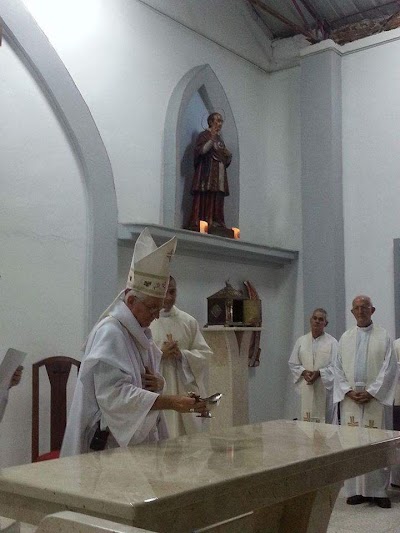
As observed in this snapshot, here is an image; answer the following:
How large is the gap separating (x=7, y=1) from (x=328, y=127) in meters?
4.36

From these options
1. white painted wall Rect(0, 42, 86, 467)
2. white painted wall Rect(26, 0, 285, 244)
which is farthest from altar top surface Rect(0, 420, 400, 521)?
white painted wall Rect(26, 0, 285, 244)

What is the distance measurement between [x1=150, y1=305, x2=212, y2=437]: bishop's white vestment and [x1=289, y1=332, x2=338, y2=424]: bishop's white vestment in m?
1.55

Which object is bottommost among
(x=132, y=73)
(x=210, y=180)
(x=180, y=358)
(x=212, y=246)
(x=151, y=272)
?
(x=180, y=358)

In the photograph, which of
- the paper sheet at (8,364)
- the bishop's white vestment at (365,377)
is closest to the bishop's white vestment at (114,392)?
the paper sheet at (8,364)

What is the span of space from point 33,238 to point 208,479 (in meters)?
4.18

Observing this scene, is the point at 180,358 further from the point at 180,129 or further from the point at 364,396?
the point at 180,129

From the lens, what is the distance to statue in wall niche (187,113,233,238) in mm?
8047

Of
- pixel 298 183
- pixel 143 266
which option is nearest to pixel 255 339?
pixel 298 183

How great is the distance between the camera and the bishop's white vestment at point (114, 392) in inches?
122

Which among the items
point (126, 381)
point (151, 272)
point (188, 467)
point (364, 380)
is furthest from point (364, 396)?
point (188, 467)

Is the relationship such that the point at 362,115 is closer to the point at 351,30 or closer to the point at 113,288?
the point at 351,30

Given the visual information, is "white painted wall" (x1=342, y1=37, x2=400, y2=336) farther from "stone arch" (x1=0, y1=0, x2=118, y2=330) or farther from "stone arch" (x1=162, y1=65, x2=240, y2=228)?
"stone arch" (x1=0, y1=0, x2=118, y2=330)

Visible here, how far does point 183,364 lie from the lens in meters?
6.00

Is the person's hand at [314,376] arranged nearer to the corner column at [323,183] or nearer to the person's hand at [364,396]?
the person's hand at [364,396]
